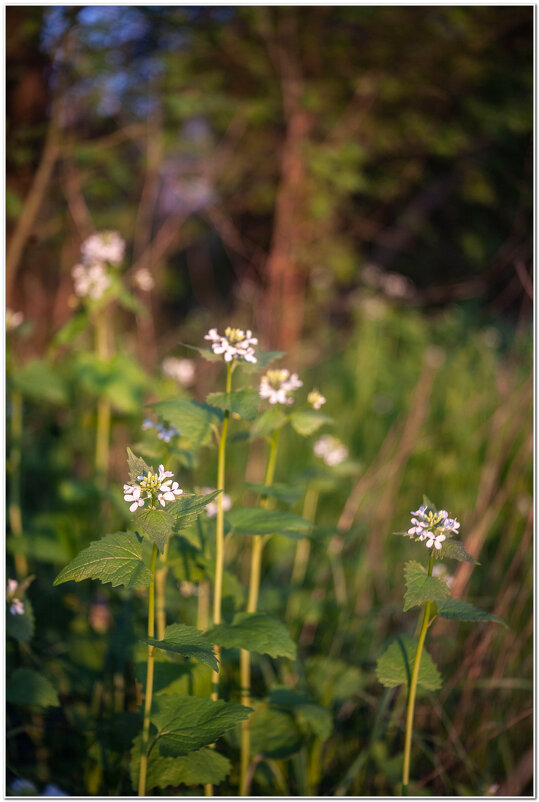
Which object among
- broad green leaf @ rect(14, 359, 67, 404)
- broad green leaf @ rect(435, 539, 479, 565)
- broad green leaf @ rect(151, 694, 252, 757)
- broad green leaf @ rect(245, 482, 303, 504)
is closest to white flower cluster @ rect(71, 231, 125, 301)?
broad green leaf @ rect(14, 359, 67, 404)

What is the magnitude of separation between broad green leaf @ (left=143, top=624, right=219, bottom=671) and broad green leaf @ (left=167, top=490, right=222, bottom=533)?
0.19m

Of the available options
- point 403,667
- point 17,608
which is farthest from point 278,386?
point 17,608

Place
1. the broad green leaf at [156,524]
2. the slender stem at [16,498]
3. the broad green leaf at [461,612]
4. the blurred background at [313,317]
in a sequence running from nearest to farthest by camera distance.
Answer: the broad green leaf at [156,524] < the broad green leaf at [461,612] < the blurred background at [313,317] < the slender stem at [16,498]

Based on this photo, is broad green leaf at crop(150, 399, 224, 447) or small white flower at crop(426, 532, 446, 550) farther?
broad green leaf at crop(150, 399, 224, 447)

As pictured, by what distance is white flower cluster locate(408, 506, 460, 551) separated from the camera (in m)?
1.07

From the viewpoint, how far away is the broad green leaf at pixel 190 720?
3.53 feet

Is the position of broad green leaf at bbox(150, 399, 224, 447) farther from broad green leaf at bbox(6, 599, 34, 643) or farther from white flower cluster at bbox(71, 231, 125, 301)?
white flower cluster at bbox(71, 231, 125, 301)

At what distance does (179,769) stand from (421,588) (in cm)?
60

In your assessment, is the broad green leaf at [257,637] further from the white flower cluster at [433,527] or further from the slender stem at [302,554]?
the slender stem at [302,554]

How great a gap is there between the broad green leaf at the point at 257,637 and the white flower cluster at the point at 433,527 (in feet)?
1.14

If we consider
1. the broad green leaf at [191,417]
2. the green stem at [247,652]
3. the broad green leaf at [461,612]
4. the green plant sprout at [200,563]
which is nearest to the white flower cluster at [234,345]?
the green plant sprout at [200,563]

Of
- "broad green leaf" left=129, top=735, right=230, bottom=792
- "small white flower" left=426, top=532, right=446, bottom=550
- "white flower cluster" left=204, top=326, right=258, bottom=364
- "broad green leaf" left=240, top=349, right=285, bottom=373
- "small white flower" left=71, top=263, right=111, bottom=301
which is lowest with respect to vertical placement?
"broad green leaf" left=129, top=735, right=230, bottom=792

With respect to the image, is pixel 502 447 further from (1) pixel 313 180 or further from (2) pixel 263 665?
(1) pixel 313 180

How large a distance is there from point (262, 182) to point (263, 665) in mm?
4430
